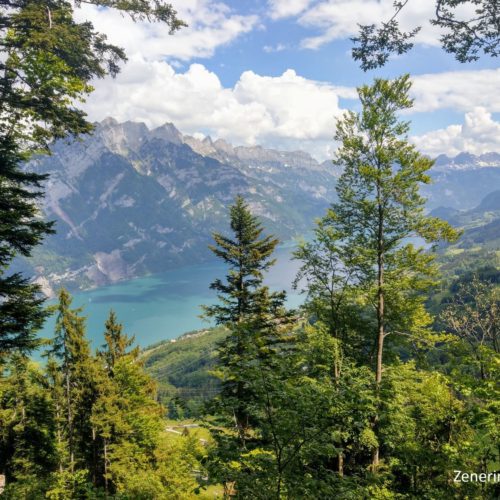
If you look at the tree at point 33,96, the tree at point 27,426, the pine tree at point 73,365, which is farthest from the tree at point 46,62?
the tree at point 27,426

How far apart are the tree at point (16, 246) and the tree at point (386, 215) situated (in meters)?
11.7

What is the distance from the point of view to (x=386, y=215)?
14.5m

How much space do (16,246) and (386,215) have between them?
44.9 ft

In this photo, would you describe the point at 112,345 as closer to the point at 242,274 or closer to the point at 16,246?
the point at 242,274

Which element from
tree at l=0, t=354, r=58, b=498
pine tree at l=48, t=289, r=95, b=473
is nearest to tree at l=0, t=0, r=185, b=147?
pine tree at l=48, t=289, r=95, b=473

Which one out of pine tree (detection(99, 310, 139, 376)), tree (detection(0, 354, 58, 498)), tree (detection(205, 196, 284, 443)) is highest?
tree (detection(205, 196, 284, 443))

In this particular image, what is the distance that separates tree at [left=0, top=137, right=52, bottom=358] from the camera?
12.5 metres

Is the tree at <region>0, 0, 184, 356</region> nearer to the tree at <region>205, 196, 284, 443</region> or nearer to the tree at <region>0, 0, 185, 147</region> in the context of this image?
the tree at <region>0, 0, 185, 147</region>

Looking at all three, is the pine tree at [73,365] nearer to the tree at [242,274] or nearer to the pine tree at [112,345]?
the pine tree at [112,345]

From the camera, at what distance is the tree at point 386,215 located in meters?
13.9

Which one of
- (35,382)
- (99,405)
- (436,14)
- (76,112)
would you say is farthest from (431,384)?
(35,382)

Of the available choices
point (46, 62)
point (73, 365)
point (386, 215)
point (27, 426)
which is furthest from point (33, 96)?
point (27, 426)

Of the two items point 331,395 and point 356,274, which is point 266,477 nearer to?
point 331,395

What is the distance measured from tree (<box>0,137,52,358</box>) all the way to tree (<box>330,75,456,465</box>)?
462 inches
